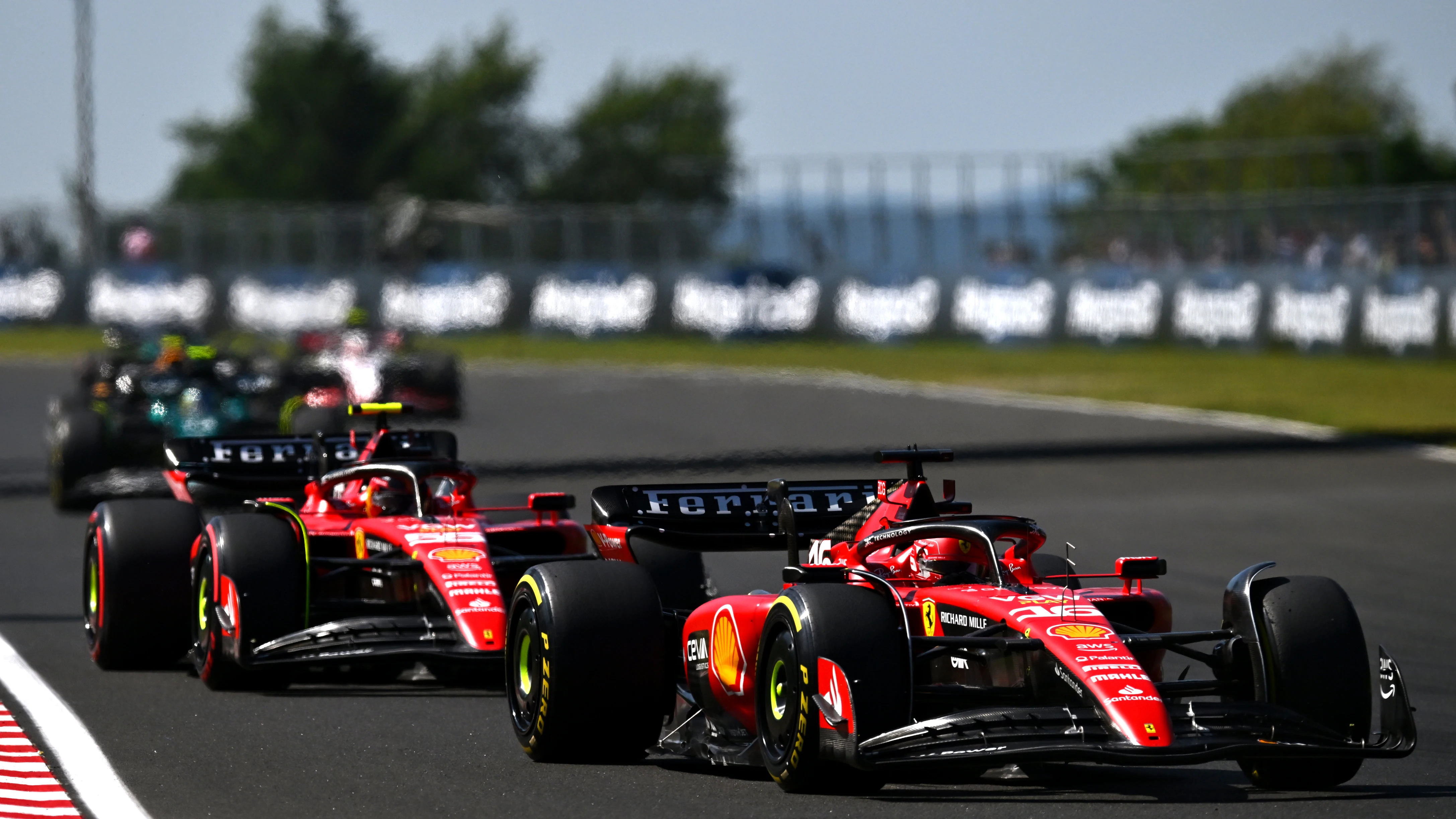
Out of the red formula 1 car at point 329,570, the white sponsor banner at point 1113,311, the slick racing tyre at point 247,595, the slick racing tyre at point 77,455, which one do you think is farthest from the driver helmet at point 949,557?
the white sponsor banner at point 1113,311

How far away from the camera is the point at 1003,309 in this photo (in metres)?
35.8

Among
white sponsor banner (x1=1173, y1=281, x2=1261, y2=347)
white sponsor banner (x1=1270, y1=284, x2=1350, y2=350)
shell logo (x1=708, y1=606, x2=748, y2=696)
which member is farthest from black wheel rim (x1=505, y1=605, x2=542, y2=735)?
white sponsor banner (x1=1173, y1=281, x2=1261, y2=347)

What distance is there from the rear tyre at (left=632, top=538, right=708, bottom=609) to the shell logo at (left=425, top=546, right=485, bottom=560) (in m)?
0.84

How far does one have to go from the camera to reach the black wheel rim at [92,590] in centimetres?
998

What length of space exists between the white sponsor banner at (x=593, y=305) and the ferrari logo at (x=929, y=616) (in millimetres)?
33062

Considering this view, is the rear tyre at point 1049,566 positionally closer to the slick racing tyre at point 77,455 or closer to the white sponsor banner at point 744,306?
the slick racing tyre at point 77,455

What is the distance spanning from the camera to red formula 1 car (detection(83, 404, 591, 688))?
8.80 meters

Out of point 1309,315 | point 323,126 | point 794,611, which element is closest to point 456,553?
point 794,611

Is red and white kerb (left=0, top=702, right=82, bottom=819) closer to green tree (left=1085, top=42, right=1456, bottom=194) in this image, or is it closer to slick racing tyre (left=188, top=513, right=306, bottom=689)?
slick racing tyre (left=188, top=513, right=306, bottom=689)

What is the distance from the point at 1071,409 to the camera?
25.2 metres

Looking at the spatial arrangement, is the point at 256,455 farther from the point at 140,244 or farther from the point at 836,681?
the point at 140,244

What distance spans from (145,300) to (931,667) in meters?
40.3

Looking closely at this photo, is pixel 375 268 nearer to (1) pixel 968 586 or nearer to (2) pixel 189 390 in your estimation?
(2) pixel 189 390

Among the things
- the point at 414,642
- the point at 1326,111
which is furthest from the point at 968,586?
the point at 1326,111
